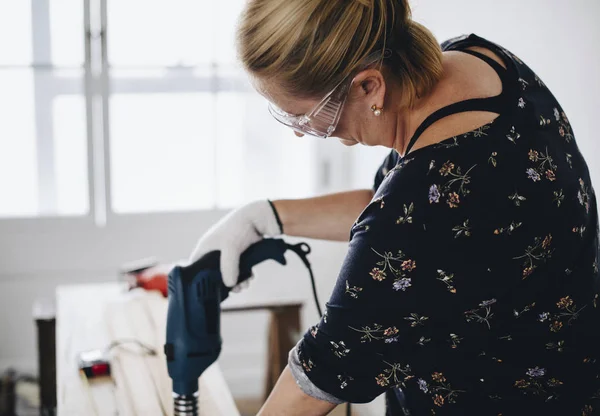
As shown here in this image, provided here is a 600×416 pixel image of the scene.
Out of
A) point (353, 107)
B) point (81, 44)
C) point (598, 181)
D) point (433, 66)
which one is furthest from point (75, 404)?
point (81, 44)

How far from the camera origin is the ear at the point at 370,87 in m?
1.03

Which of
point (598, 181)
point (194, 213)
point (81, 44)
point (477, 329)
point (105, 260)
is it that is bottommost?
point (105, 260)

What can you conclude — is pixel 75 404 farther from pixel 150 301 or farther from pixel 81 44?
pixel 81 44

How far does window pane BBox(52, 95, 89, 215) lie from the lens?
2.86 m

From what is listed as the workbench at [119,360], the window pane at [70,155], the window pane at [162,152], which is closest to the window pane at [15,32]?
the window pane at [70,155]

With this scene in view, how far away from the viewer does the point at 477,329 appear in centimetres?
100

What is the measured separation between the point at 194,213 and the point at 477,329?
2116 mm

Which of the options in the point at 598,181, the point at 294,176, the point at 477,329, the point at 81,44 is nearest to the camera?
the point at 477,329

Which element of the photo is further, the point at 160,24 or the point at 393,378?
the point at 160,24

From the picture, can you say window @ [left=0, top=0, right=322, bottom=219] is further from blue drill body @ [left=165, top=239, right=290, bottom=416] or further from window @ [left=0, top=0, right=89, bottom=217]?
blue drill body @ [left=165, top=239, right=290, bottom=416]

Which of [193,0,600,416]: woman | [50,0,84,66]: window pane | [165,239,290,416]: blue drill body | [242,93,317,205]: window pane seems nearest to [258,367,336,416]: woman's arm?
[193,0,600,416]: woman

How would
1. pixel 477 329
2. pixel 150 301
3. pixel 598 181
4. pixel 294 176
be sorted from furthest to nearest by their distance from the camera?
1. pixel 294 176
2. pixel 150 301
3. pixel 598 181
4. pixel 477 329

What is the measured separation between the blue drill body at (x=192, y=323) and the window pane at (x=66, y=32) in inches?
67.8

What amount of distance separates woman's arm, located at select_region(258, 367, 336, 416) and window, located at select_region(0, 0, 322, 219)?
1996 millimetres
